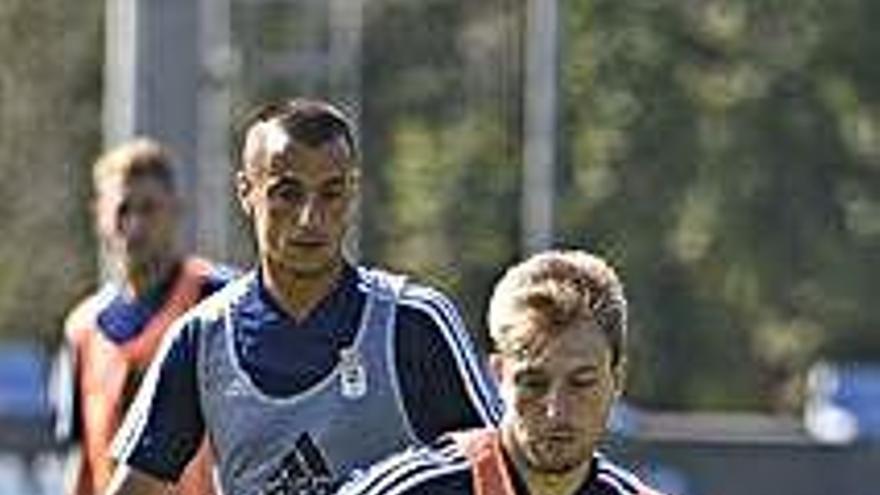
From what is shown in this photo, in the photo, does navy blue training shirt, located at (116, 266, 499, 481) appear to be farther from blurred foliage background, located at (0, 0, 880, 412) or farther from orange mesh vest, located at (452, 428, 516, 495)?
blurred foliage background, located at (0, 0, 880, 412)

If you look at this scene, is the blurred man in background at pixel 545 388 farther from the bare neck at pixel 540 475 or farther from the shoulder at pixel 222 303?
the shoulder at pixel 222 303

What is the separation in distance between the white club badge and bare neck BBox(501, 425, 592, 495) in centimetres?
138

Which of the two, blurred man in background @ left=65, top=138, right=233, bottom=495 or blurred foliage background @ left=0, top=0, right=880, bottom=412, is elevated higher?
blurred man in background @ left=65, top=138, right=233, bottom=495

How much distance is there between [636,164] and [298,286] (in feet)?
59.8

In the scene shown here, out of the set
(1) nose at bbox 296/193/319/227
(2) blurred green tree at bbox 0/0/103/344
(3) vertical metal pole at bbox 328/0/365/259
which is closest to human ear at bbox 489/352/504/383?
(1) nose at bbox 296/193/319/227

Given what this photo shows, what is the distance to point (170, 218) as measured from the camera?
930 centimetres

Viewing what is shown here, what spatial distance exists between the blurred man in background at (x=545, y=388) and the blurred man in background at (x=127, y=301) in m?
3.62

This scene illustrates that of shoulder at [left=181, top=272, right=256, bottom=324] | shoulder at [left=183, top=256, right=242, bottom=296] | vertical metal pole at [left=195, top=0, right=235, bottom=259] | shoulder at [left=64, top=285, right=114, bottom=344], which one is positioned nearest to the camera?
shoulder at [left=181, top=272, right=256, bottom=324]

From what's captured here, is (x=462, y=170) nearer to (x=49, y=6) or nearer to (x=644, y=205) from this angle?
(x=644, y=205)

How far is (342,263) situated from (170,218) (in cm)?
289

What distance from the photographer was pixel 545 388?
16.3ft

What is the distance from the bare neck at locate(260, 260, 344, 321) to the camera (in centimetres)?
642

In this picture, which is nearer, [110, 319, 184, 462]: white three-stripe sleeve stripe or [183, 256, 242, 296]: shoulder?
[110, 319, 184, 462]: white three-stripe sleeve stripe

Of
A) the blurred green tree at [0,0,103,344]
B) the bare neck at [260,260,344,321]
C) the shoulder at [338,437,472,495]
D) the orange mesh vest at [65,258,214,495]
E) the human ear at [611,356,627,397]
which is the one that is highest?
the human ear at [611,356,627,397]
